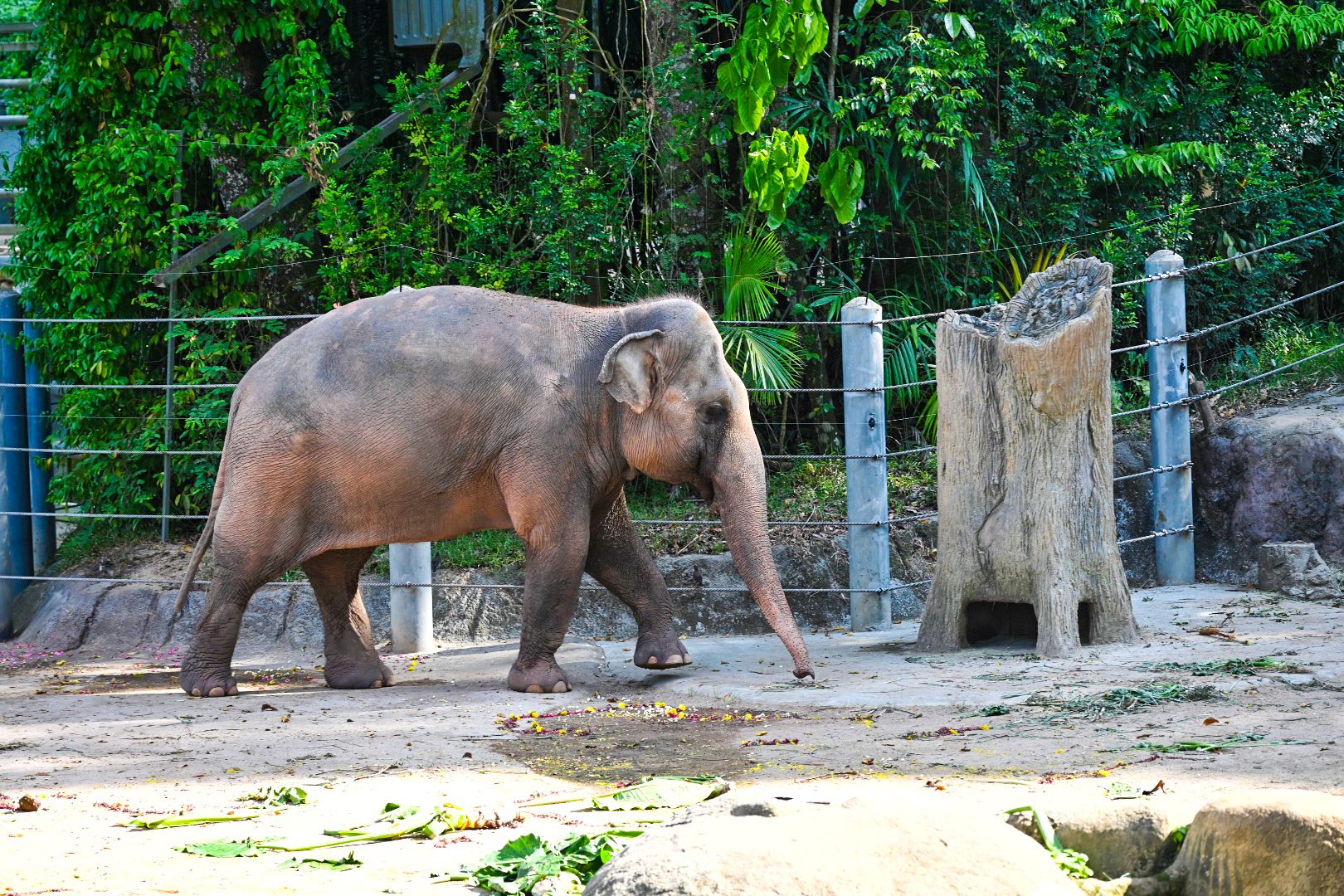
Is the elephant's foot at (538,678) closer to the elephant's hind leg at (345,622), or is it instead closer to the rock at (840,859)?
the elephant's hind leg at (345,622)

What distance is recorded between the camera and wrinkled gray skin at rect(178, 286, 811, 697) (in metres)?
6.21

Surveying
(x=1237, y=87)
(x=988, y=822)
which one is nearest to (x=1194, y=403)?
(x=1237, y=87)

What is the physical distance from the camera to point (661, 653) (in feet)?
21.4

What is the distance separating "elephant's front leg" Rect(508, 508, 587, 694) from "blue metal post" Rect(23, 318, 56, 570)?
3.54 m

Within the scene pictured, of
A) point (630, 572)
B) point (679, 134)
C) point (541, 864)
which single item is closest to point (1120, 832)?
point (541, 864)

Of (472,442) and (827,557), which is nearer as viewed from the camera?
(472,442)

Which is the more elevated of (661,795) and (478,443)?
(478,443)

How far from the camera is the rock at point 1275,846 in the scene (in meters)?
2.97

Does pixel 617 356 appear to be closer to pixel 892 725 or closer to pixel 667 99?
pixel 892 725

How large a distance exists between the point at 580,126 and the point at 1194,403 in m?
4.10

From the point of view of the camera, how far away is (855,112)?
9570mm

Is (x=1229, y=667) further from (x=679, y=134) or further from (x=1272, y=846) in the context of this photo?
(x=679, y=134)

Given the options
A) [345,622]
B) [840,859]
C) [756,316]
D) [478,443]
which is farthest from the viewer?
[756,316]

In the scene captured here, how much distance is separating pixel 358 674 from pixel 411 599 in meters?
0.87
